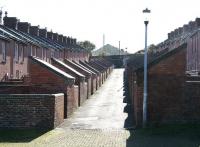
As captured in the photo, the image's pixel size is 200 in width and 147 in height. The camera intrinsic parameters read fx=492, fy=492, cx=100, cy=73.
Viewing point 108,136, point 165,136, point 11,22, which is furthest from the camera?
point 11,22

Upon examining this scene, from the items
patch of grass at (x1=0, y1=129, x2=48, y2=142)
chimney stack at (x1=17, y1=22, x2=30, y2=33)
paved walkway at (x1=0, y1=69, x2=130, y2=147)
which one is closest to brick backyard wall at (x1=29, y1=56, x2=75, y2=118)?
paved walkway at (x1=0, y1=69, x2=130, y2=147)

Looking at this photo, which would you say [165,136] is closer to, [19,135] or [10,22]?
[19,135]

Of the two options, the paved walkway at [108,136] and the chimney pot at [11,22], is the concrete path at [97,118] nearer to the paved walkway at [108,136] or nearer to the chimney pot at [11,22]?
the paved walkway at [108,136]

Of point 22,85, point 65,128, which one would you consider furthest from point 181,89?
point 22,85

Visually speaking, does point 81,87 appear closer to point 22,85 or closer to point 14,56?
point 14,56

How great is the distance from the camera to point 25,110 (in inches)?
755

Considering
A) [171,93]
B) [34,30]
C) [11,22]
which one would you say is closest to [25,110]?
[171,93]

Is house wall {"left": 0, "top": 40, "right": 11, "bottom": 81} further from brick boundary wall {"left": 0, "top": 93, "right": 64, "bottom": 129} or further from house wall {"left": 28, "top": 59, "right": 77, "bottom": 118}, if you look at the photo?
brick boundary wall {"left": 0, "top": 93, "right": 64, "bottom": 129}

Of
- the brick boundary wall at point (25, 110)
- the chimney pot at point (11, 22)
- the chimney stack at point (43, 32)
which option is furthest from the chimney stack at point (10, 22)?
the brick boundary wall at point (25, 110)

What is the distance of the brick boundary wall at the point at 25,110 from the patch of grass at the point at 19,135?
0.38 meters

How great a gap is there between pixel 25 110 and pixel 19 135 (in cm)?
140

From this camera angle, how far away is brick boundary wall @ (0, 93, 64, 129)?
19.1 meters

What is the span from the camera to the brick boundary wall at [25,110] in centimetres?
1914

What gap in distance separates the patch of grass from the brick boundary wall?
376 mm
